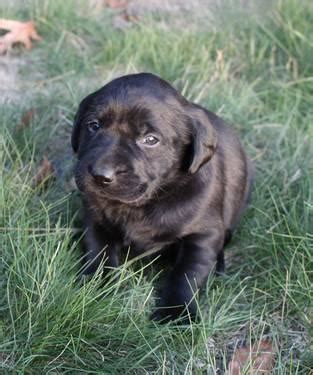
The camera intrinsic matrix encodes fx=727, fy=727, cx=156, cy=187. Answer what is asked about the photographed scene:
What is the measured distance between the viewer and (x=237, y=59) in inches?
193

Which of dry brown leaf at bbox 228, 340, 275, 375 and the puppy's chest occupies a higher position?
the puppy's chest

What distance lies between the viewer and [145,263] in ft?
10.9

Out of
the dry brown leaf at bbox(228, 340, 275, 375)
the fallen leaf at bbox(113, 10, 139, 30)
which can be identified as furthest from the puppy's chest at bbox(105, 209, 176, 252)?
the fallen leaf at bbox(113, 10, 139, 30)

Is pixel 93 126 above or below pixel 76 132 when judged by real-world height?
above

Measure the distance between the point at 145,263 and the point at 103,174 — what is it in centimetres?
65

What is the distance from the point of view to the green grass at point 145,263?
8.74 ft

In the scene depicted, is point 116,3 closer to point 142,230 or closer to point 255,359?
point 142,230

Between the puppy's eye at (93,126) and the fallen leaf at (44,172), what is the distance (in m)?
0.66

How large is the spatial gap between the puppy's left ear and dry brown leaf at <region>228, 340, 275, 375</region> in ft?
2.51

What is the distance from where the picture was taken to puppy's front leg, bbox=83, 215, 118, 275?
10.6ft

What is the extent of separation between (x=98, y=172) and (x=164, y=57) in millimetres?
1989

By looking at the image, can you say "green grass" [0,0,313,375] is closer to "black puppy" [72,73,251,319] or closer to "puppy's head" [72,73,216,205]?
"black puppy" [72,73,251,319]

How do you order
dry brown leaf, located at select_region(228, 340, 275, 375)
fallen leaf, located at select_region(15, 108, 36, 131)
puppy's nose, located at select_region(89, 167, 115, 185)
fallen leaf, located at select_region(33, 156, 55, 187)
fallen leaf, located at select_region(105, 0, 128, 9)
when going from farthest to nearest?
fallen leaf, located at select_region(105, 0, 128, 9), fallen leaf, located at select_region(15, 108, 36, 131), fallen leaf, located at select_region(33, 156, 55, 187), puppy's nose, located at select_region(89, 167, 115, 185), dry brown leaf, located at select_region(228, 340, 275, 375)

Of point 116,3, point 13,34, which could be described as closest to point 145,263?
point 13,34
